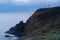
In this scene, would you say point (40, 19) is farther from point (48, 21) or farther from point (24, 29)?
point (24, 29)

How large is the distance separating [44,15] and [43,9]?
1126 cm

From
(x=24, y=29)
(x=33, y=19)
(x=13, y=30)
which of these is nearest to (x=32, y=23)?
(x=33, y=19)

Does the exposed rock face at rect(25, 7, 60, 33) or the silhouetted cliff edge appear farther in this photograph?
the exposed rock face at rect(25, 7, 60, 33)

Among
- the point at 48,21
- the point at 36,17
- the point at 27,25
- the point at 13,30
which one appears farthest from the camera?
the point at 13,30

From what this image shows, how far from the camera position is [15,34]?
157 metres

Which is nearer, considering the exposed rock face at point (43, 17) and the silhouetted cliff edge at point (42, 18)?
the silhouetted cliff edge at point (42, 18)

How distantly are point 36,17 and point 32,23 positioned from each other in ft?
15.4

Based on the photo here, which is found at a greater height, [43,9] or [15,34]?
[43,9]

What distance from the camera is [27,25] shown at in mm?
151500

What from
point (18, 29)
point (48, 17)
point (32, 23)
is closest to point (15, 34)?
point (18, 29)

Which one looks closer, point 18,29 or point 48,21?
point 48,21

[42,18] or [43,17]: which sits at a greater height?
[43,17]

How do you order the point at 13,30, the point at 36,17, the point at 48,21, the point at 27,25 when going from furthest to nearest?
the point at 13,30 → the point at 27,25 → the point at 36,17 → the point at 48,21

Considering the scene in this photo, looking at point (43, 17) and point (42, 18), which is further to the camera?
point (42, 18)
